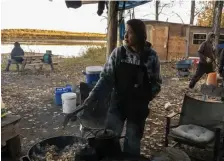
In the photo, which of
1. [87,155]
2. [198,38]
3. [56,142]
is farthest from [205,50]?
[198,38]

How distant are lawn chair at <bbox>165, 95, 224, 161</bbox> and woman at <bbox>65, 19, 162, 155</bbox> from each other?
116 cm

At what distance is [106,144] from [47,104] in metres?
5.11

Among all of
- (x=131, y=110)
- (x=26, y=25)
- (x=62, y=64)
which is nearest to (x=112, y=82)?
(x=131, y=110)

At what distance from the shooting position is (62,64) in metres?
15.7

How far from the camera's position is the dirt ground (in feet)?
17.3

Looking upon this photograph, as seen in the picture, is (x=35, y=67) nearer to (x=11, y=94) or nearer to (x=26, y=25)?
(x=11, y=94)

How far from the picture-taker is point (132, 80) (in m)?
2.98

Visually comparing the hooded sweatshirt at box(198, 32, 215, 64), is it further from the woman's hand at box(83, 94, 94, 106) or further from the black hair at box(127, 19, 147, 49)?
the woman's hand at box(83, 94, 94, 106)

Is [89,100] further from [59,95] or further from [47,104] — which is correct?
[47,104]

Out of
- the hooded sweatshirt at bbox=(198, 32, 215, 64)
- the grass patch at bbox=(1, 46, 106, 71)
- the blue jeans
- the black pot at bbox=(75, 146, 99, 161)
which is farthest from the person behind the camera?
the grass patch at bbox=(1, 46, 106, 71)

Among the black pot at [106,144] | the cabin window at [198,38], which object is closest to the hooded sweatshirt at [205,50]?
the black pot at [106,144]

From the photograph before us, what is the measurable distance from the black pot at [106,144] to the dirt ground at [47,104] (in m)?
1.99

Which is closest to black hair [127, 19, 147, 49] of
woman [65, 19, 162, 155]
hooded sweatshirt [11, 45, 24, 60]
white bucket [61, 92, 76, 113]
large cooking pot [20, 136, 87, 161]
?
woman [65, 19, 162, 155]

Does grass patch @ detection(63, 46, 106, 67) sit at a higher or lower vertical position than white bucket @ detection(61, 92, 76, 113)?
higher
